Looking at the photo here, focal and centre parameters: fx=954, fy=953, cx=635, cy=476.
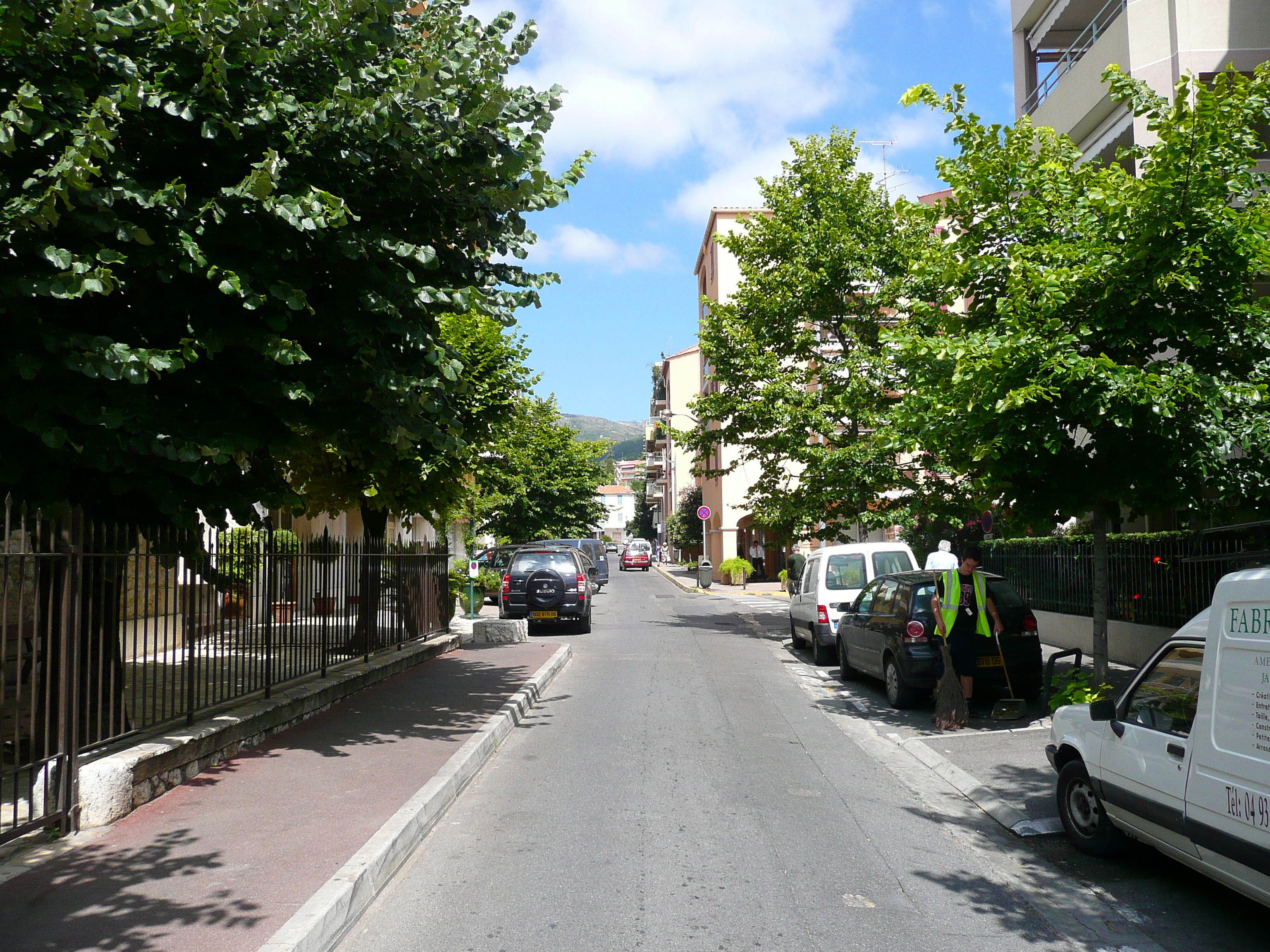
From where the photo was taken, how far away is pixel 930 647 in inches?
424

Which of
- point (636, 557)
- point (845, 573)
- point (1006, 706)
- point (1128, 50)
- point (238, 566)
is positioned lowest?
point (1006, 706)

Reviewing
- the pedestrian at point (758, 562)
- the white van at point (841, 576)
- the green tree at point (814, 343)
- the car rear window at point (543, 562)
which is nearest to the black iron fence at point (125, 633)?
the white van at point (841, 576)

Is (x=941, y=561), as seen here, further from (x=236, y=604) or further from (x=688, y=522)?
(x=688, y=522)

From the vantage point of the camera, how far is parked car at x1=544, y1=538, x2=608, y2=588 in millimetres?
34812

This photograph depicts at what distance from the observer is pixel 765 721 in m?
10.6

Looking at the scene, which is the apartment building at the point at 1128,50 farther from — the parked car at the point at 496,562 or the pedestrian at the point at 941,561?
the parked car at the point at 496,562

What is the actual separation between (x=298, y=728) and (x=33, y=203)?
5.61m

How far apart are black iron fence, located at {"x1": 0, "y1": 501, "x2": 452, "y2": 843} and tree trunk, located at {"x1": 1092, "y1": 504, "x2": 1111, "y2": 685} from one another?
8464 millimetres

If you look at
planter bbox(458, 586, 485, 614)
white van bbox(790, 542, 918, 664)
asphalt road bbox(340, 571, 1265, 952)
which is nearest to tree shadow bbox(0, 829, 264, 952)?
asphalt road bbox(340, 571, 1265, 952)

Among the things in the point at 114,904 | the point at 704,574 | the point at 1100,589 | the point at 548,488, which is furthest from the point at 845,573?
the point at 548,488

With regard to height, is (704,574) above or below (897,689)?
above

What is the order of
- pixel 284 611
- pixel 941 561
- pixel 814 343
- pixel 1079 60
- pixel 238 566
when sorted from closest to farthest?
1. pixel 238 566
2. pixel 284 611
3. pixel 941 561
4. pixel 1079 60
5. pixel 814 343

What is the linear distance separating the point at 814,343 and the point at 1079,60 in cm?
770

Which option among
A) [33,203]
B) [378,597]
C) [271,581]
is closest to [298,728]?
[271,581]
